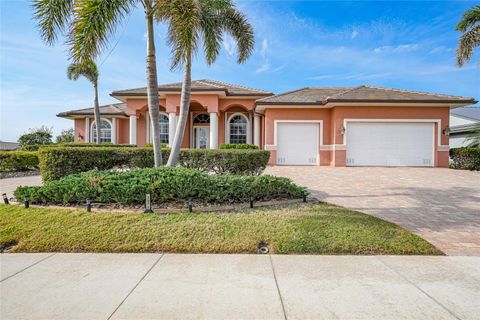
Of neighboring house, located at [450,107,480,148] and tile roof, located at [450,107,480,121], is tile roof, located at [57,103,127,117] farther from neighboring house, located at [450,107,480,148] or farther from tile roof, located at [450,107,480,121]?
tile roof, located at [450,107,480,121]

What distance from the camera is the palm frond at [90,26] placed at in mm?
5629

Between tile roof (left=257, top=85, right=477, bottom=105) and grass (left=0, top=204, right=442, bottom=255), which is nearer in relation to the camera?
grass (left=0, top=204, right=442, bottom=255)

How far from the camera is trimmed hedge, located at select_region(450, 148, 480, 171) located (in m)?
14.0

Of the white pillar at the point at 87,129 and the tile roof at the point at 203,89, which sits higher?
the tile roof at the point at 203,89

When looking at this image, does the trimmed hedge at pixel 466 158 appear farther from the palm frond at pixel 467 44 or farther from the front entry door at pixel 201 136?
the front entry door at pixel 201 136

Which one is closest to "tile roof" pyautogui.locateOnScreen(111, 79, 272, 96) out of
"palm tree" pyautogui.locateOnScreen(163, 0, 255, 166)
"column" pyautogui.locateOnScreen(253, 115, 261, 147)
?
"column" pyautogui.locateOnScreen(253, 115, 261, 147)

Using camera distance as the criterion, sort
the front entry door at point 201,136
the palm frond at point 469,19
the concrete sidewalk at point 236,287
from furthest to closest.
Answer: the front entry door at point 201,136 → the palm frond at point 469,19 → the concrete sidewalk at point 236,287

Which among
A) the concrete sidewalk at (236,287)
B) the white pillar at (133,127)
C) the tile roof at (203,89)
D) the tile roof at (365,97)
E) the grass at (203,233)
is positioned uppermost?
the tile roof at (203,89)

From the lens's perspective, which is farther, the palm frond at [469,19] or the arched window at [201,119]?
the arched window at [201,119]

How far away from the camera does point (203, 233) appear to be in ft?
14.4

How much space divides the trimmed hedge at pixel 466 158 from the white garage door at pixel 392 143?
4.41 ft

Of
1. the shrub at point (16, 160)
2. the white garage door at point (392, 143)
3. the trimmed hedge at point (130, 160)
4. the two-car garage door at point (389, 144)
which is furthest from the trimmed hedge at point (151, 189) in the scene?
the white garage door at point (392, 143)

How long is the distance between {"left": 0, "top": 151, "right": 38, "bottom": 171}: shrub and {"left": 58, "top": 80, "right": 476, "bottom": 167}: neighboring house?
610cm

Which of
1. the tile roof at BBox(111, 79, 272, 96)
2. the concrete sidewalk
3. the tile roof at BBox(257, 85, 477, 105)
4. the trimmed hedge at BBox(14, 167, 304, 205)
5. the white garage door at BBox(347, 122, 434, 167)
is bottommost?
the concrete sidewalk
